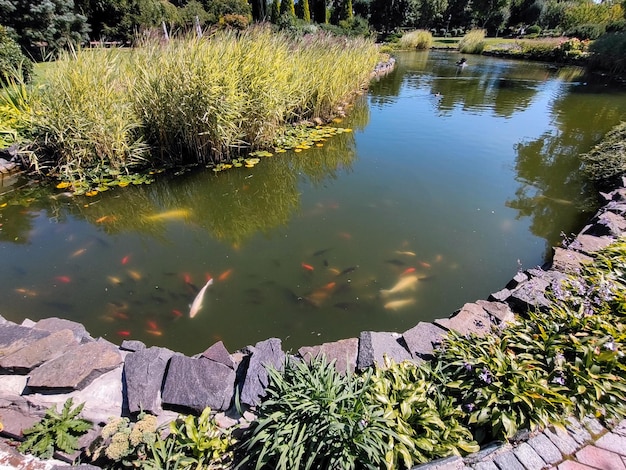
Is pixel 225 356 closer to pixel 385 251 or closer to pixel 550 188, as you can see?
pixel 385 251

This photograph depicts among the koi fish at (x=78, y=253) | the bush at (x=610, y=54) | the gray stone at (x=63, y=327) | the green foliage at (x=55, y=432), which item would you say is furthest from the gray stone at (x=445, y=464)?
the bush at (x=610, y=54)

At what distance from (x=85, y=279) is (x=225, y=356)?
2184 millimetres

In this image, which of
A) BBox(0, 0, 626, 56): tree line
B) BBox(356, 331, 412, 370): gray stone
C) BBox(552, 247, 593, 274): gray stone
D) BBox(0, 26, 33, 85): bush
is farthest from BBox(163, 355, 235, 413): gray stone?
BBox(0, 26, 33, 85): bush

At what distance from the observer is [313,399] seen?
67.4 inches

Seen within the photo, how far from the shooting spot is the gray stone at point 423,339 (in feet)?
7.61

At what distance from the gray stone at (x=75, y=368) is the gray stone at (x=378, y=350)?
161 centimetres

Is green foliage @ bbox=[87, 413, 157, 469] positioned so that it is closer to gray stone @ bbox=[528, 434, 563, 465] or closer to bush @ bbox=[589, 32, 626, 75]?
gray stone @ bbox=[528, 434, 563, 465]

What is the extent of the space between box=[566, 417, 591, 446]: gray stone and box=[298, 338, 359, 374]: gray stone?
3.82 feet

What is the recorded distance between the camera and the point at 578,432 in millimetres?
1786

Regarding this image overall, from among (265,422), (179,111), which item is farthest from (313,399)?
(179,111)

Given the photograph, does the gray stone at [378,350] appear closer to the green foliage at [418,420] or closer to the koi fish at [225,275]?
the green foliage at [418,420]

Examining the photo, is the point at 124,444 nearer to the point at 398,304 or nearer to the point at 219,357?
the point at 219,357

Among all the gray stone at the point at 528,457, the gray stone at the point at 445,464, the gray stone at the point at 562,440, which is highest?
the gray stone at the point at 445,464

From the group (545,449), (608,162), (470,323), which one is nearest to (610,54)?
(608,162)
